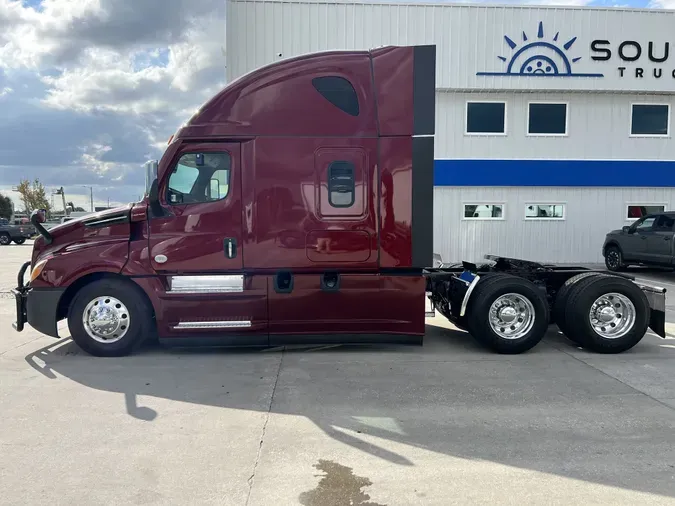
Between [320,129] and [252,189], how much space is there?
104cm

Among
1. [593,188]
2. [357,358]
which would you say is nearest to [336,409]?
[357,358]

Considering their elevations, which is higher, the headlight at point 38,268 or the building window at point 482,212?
the building window at point 482,212

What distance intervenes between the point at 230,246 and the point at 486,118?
12301 mm

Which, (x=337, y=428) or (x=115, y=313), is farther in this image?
(x=115, y=313)

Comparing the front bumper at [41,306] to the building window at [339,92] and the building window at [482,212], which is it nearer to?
the building window at [339,92]

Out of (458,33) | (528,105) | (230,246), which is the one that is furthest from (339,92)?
(528,105)

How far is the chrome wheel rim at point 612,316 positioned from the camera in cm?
622

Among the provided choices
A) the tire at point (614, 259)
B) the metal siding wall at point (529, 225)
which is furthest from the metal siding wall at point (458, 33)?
the tire at point (614, 259)

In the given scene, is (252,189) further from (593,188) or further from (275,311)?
(593,188)

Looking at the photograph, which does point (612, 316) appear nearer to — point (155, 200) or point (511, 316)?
point (511, 316)

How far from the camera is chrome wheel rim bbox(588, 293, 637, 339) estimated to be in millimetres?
6223

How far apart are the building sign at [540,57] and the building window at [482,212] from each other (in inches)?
156

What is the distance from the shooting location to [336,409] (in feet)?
14.4

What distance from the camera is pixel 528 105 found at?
1584 cm
